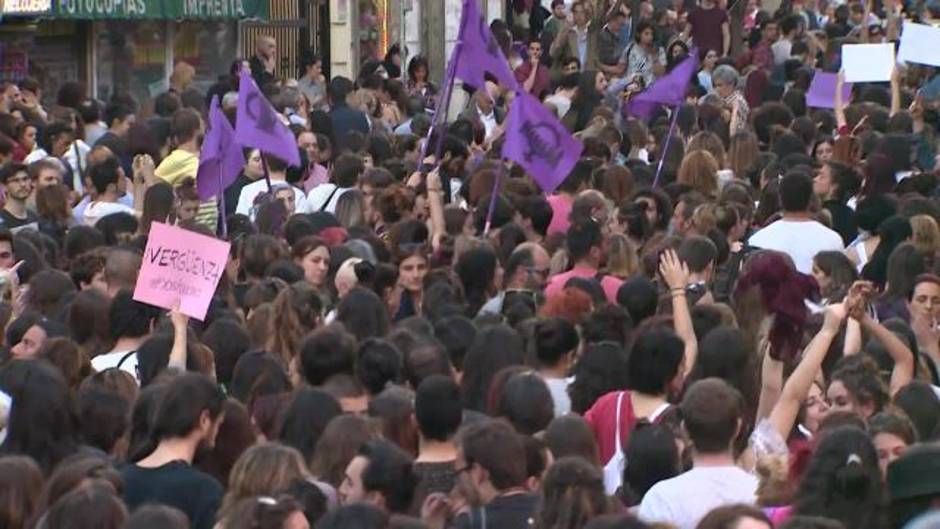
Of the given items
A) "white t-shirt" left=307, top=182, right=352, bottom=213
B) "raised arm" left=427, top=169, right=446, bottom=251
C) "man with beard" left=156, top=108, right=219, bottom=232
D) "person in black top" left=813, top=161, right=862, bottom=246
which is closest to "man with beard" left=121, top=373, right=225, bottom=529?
"raised arm" left=427, top=169, right=446, bottom=251

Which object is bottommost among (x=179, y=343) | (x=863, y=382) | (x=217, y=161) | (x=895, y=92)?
(x=895, y=92)

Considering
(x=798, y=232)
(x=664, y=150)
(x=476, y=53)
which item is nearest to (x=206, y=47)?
(x=664, y=150)

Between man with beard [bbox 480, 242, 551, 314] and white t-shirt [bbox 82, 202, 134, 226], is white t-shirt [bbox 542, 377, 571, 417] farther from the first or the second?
white t-shirt [bbox 82, 202, 134, 226]

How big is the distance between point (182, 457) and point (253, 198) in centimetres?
731

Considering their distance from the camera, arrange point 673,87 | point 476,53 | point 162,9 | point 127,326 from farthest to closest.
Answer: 1. point 162,9
2. point 673,87
3. point 476,53
4. point 127,326

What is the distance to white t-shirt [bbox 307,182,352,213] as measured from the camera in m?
14.5

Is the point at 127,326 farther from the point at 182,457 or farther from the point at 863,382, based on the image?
the point at 863,382

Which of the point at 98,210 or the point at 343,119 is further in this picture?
the point at 343,119

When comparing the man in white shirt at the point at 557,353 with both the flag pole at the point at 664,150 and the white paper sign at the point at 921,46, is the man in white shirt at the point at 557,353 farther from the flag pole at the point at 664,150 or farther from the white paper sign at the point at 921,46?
the white paper sign at the point at 921,46

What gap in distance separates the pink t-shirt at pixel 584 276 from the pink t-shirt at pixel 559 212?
1.76 meters

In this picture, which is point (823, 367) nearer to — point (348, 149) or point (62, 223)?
point (62, 223)

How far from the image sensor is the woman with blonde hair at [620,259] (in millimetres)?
11578

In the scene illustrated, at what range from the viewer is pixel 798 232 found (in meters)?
12.4

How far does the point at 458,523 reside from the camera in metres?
7.05
